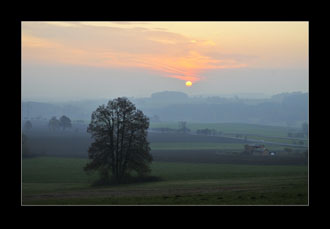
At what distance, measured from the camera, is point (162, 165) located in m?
35.8

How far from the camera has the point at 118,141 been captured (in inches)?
978

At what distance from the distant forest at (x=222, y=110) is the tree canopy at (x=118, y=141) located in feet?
74.9

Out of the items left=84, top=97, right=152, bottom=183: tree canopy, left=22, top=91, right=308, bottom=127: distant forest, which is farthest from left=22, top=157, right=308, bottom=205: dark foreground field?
left=22, top=91, right=308, bottom=127: distant forest

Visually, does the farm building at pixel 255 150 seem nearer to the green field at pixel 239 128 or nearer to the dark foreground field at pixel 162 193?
the dark foreground field at pixel 162 193

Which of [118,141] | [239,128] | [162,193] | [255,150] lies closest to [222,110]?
[239,128]

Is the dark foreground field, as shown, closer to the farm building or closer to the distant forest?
the farm building

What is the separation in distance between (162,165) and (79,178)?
1061 centimetres

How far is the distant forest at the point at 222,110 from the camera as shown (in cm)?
5178

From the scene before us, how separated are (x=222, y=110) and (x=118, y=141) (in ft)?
152

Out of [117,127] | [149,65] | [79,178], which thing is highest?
[149,65]

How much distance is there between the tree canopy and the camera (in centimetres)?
2434
